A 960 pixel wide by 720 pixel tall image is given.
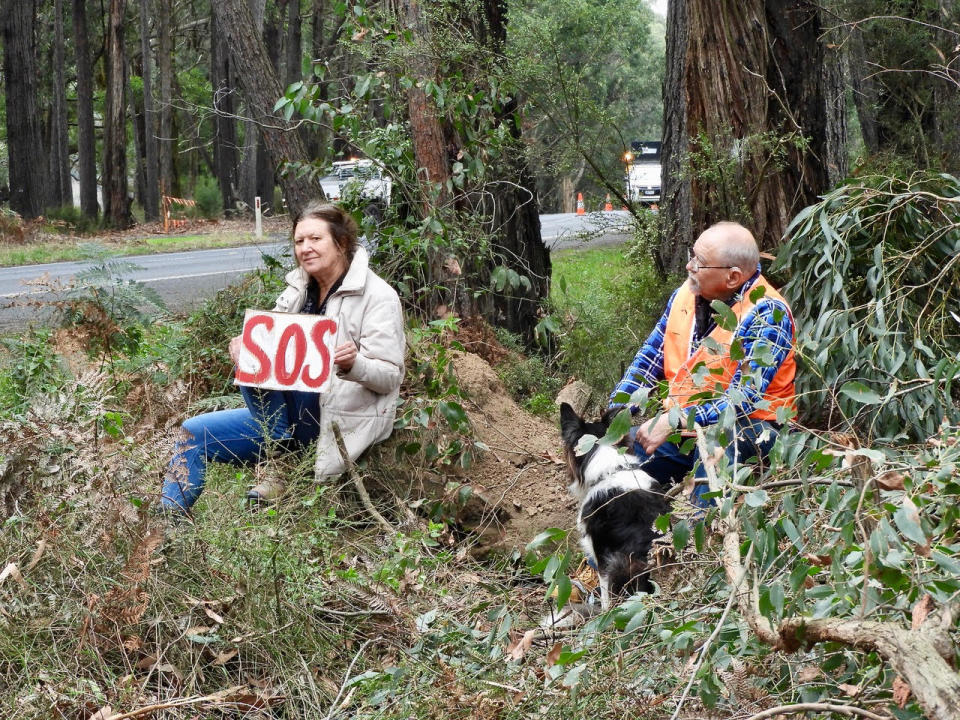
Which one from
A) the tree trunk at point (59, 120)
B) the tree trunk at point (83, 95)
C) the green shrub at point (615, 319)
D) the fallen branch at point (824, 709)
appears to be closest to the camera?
the fallen branch at point (824, 709)

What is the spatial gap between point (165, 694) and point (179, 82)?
141 ft

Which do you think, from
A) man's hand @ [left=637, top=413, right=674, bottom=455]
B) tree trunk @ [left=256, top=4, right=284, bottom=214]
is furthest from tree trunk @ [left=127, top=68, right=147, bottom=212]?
man's hand @ [left=637, top=413, right=674, bottom=455]

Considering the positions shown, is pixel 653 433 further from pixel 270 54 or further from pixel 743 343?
pixel 270 54

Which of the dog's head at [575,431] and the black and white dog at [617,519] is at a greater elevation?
the dog's head at [575,431]

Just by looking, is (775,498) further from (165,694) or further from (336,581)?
(165,694)

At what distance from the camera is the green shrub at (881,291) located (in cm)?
535

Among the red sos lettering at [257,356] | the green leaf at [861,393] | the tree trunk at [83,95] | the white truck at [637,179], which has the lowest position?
the red sos lettering at [257,356]

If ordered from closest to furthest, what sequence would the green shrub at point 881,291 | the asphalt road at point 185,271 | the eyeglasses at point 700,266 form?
the eyeglasses at point 700,266, the green shrub at point 881,291, the asphalt road at point 185,271

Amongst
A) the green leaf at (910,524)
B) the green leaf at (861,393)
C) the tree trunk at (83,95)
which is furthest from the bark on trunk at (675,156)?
the tree trunk at (83,95)

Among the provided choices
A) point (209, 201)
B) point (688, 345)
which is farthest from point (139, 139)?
point (688, 345)

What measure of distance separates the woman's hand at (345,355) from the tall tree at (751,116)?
8.86ft

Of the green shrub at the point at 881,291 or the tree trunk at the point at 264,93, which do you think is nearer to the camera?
the green shrub at the point at 881,291

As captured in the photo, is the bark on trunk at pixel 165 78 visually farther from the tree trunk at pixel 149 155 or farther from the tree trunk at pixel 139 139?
the tree trunk at pixel 139 139

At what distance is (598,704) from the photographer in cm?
318
